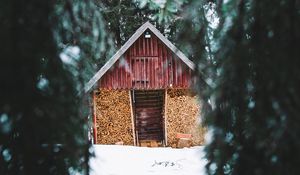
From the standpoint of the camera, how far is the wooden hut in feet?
48.5

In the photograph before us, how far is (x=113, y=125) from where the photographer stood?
50.3 ft

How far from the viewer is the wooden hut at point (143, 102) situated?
1480cm

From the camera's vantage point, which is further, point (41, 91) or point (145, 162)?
point (145, 162)

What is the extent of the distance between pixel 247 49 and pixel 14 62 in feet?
3.75

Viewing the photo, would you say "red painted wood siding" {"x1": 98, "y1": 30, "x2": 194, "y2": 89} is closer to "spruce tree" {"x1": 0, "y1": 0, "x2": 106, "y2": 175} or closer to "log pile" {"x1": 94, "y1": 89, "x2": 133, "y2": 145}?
"log pile" {"x1": 94, "y1": 89, "x2": 133, "y2": 145}

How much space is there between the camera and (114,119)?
1536 cm

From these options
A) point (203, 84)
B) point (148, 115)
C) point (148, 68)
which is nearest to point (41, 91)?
point (203, 84)

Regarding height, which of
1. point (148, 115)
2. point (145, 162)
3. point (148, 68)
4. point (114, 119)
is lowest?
point (145, 162)

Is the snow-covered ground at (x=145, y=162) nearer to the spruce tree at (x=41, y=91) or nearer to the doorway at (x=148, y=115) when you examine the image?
the spruce tree at (x=41, y=91)

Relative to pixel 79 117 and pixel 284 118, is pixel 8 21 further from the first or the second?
pixel 284 118

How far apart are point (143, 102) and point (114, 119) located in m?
1.45

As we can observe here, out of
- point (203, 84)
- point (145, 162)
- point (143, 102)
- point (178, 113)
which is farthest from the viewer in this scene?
point (143, 102)

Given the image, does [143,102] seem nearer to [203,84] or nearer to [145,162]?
[145,162]

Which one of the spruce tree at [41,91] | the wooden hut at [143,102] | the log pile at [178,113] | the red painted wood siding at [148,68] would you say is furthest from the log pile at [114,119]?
the spruce tree at [41,91]
